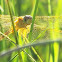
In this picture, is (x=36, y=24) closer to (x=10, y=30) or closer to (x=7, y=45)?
(x=10, y=30)

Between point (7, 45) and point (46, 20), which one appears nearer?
point (46, 20)

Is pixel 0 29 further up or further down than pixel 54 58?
further up

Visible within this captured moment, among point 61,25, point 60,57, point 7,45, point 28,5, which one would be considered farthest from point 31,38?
point 28,5

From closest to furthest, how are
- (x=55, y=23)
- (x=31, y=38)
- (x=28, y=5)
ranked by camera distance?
1. (x=31, y=38)
2. (x=55, y=23)
3. (x=28, y=5)

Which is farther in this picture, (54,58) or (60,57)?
(60,57)

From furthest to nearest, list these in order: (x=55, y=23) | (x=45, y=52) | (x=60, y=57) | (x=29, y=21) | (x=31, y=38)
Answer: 1. (x=60, y=57)
2. (x=45, y=52)
3. (x=29, y=21)
4. (x=55, y=23)
5. (x=31, y=38)

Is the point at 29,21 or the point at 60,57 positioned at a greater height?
the point at 29,21

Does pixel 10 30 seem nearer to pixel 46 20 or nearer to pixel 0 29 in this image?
pixel 0 29

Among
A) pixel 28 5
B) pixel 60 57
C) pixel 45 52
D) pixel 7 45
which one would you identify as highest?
pixel 28 5

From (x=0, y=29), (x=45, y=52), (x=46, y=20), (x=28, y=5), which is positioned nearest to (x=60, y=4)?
(x=46, y=20)

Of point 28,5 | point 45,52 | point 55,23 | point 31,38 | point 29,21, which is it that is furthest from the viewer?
point 28,5
